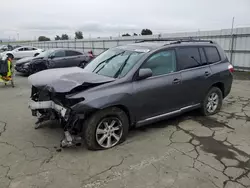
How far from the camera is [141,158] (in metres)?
3.48

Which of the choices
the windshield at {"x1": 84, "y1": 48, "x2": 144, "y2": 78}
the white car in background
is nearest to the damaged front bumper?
the windshield at {"x1": 84, "y1": 48, "x2": 144, "y2": 78}

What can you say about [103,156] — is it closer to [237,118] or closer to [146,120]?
[146,120]

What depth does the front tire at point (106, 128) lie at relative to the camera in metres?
3.53

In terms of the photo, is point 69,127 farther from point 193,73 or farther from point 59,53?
point 59,53

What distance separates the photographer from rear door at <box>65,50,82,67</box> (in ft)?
41.0

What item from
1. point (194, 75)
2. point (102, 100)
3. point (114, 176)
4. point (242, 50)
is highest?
point (242, 50)

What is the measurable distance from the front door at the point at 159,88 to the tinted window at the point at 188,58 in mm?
185

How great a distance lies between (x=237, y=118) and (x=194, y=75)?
4.99 ft

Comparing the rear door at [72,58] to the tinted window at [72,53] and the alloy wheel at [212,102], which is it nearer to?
the tinted window at [72,53]

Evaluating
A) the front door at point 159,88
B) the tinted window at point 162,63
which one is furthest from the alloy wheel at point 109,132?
the tinted window at point 162,63

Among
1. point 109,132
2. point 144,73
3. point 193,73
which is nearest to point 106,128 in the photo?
point 109,132

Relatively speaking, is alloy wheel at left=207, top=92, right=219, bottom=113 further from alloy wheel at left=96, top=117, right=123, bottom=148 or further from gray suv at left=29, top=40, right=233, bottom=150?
alloy wheel at left=96, top=117, right=123, bottom=148

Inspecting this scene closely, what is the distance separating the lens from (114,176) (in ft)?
9.93

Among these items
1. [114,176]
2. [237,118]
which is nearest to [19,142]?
[114,176]
